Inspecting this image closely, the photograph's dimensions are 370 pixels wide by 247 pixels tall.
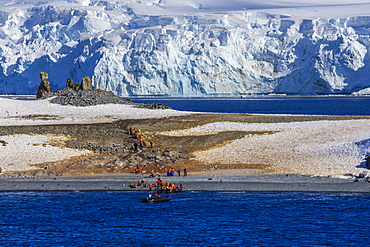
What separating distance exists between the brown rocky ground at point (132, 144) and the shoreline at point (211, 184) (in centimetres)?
174

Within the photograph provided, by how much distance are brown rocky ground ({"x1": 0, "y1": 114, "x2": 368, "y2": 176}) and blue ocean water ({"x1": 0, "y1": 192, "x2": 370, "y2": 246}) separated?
15.5ft

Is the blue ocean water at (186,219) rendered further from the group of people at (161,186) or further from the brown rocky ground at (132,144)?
the brown rocky ground at (132,144)

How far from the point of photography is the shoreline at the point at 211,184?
2508cm

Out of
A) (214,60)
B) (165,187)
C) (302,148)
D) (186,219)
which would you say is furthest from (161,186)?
(214,60)

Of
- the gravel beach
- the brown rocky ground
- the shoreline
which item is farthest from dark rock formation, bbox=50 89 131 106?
the shoreline

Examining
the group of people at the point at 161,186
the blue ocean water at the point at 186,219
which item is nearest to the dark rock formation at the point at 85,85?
the group of people at the point at 161,186

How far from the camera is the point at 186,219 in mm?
20984

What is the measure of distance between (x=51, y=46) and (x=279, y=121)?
123 m

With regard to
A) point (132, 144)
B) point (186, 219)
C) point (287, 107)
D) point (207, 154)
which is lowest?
point (186, 219)

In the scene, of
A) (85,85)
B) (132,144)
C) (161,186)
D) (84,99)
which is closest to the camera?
(161,186)

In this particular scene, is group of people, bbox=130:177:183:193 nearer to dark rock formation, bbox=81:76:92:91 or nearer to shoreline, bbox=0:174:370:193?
shoreline, bbox=0:174:370:193

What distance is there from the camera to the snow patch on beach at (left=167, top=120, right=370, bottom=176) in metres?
29.0

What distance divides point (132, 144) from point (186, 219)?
1387 cm

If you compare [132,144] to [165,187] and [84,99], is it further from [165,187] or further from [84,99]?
[84,99]
